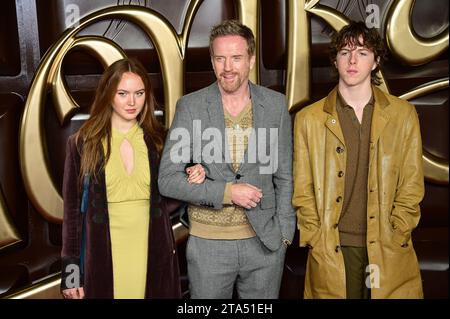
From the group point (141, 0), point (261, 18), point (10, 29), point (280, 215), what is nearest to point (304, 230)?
point (280, 215)

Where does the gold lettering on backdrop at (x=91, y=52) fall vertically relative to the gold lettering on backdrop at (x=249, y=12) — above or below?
below

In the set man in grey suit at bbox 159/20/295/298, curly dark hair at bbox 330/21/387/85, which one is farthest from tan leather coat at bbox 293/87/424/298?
curly dark hair at bbox 330/21/387/85

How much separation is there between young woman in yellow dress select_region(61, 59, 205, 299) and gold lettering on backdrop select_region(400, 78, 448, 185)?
1.49 m

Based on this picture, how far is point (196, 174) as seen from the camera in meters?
2.62

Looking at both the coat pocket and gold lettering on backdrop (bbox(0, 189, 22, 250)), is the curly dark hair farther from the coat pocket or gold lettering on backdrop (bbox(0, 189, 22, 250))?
gold lettering on backdrop (bbox(0, 189, 22, 250))

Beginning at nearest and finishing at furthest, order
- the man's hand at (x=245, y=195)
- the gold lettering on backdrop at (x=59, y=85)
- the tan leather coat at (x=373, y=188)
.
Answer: the man's hand at (x=245, y=195), the tan leather coat at (x=373, y=188), the gold lettering on backdrop at (x=59, y=85)

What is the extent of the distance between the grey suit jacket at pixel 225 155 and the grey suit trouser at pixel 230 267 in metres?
0.08

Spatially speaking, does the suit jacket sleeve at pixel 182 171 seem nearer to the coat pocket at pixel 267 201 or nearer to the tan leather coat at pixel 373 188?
the coat pocket at pixel 267 201

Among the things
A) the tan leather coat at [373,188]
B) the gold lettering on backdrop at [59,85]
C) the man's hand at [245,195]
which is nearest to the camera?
the man's hand at [245,195]

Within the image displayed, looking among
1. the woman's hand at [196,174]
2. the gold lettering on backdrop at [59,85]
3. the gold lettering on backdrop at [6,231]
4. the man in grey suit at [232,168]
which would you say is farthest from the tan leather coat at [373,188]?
the gold lettering on backdrop at [6,231]

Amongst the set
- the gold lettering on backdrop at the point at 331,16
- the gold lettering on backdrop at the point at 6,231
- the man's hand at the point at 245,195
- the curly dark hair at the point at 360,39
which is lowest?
the gold lettering on backdrop at the point at 6,231

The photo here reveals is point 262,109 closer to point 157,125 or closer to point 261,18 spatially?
point 157,125

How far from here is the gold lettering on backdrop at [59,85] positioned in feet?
10.4

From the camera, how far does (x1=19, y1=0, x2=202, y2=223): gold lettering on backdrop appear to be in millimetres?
3176
